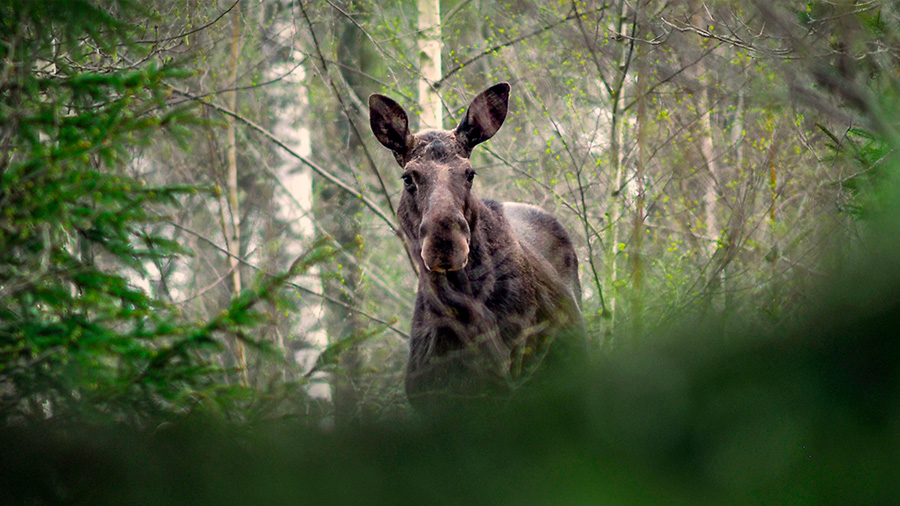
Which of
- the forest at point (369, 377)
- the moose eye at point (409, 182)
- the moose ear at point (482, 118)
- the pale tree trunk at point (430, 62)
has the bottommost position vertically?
the forest at point (369, 377)

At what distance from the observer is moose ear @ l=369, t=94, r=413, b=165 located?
5.16 metres

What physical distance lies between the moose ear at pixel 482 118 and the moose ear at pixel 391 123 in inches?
15.0

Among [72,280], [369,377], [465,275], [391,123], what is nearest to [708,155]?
[391,123]

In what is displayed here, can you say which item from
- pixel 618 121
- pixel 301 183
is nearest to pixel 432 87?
pixel 618 121

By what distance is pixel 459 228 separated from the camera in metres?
4.30

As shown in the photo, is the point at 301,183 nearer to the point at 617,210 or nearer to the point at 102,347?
the point at 617,210

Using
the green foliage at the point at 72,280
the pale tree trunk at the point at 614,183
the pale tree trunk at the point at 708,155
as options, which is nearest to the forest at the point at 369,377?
the green foliage at the point at 72,280

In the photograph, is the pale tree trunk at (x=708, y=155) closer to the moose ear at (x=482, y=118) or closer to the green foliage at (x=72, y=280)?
the moose ear at (x=482, y=118)

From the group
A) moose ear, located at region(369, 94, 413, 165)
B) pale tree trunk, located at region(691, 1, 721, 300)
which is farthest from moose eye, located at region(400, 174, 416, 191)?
pale tree trunk, located at region(691, 1, 721, 300)

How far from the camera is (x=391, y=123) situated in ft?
17.0

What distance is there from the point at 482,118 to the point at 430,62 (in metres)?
3.53

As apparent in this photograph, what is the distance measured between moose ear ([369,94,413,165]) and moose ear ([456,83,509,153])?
382 mm

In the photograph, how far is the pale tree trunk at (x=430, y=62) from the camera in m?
8.12

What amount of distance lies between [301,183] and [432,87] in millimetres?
7566
